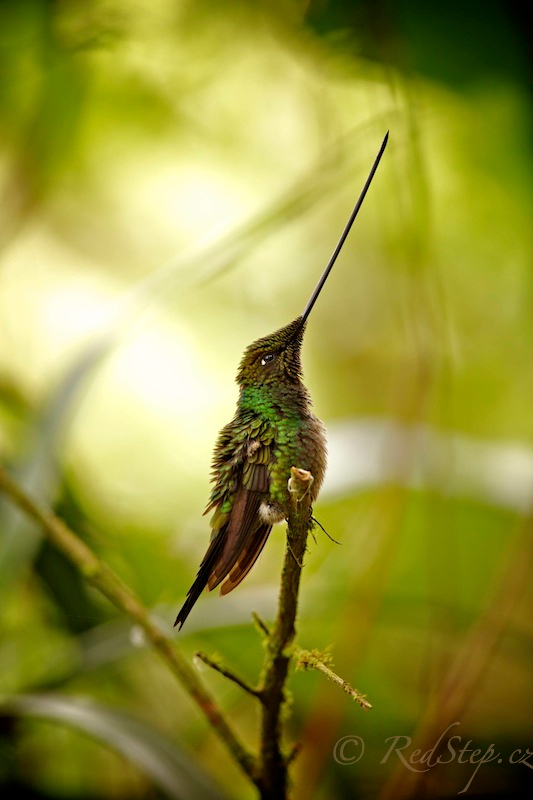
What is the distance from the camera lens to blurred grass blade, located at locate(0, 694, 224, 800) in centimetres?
64

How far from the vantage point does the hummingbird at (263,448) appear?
338mm

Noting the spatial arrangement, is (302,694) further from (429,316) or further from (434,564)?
(429,316)

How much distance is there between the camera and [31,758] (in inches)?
45.9

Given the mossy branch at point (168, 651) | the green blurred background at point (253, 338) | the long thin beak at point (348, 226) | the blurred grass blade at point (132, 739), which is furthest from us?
the green blurred background at point (253, 338)

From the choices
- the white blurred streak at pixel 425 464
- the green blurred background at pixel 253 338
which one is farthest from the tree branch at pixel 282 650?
the white blurred streak at pixel 425 464

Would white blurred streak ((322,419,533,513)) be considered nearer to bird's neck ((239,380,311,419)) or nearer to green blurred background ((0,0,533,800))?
green blurred background ((0,0,533,800))

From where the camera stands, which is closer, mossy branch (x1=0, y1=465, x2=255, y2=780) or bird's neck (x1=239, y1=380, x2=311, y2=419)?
bird's neck (x1=239, y1=380, x2=311, y2=419)

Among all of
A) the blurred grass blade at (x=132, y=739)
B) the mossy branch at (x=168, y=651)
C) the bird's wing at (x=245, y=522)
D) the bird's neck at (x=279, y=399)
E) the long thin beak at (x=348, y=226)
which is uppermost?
the long thin beak at (x=348, y=226)

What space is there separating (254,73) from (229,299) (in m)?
0.55

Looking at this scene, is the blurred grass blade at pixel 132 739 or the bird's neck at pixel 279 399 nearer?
the bird's neck at pixel 279 399

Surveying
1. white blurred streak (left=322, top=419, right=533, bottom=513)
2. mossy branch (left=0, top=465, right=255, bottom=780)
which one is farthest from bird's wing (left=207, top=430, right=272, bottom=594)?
white blurred streak (left=322, top=419, right=533, bottom=513)

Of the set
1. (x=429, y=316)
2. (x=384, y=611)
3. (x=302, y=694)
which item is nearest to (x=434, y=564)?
(x=384, y=611)

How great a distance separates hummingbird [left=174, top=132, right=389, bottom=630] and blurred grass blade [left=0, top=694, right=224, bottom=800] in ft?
1.30

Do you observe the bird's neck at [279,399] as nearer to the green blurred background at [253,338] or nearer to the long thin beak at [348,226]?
the long thin beak at [348,226]
